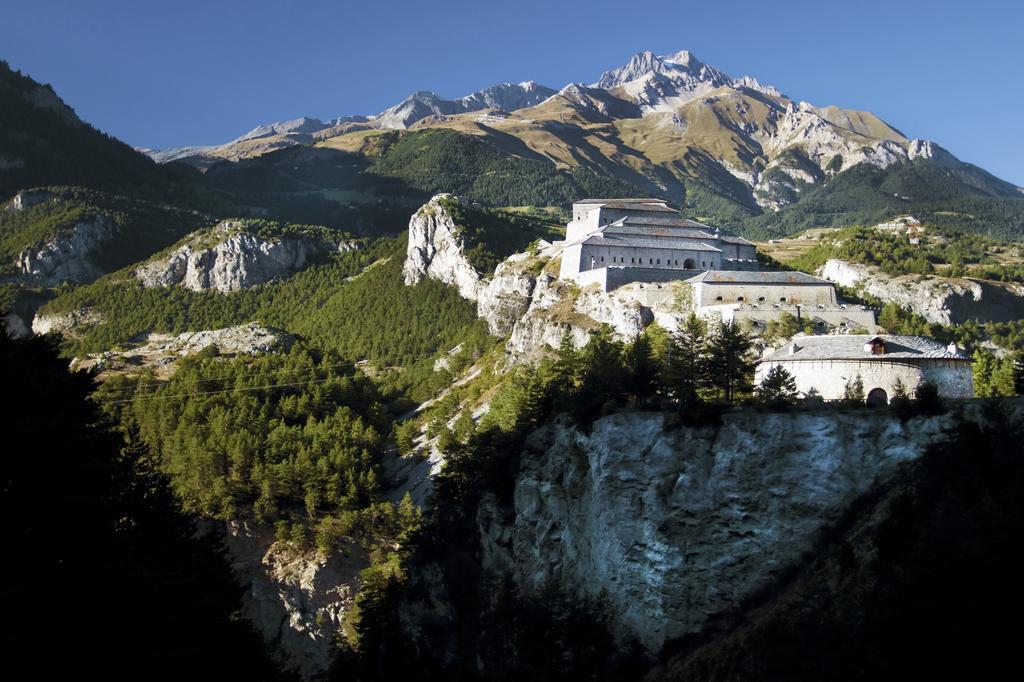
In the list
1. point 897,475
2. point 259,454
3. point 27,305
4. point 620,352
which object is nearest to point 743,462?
point 897,475

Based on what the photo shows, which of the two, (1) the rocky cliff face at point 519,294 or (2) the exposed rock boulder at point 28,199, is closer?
(1) the rocky cliff face at point 519,294

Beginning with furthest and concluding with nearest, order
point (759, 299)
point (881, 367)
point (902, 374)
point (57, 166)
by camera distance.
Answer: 1. point (57, 166)
2. point (759, 299)
3. point (881, 367)
4. point (902, 374)

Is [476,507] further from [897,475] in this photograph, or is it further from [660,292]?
[897,475]

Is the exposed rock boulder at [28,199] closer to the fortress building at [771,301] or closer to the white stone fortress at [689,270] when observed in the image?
the white stone fortress at [689,270]

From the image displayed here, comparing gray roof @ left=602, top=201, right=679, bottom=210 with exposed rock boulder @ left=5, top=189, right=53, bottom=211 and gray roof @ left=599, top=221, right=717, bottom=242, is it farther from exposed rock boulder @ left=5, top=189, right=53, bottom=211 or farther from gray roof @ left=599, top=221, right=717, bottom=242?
exposed rock boulder @ left=5, top=189, right=53, bottom=211

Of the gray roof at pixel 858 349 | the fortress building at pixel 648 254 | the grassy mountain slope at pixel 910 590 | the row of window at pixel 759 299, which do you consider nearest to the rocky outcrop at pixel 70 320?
the fortress building at pixel 648 254

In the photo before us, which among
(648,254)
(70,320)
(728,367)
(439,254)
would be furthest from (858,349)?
(70,320)

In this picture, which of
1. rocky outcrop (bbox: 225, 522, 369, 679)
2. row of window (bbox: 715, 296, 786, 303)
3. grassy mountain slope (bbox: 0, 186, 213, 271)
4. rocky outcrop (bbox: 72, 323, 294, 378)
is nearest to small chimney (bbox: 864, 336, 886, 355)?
row of window (bbox: 715, 296, 786, 303)

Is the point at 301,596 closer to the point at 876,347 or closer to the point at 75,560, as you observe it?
the point at 75,560
